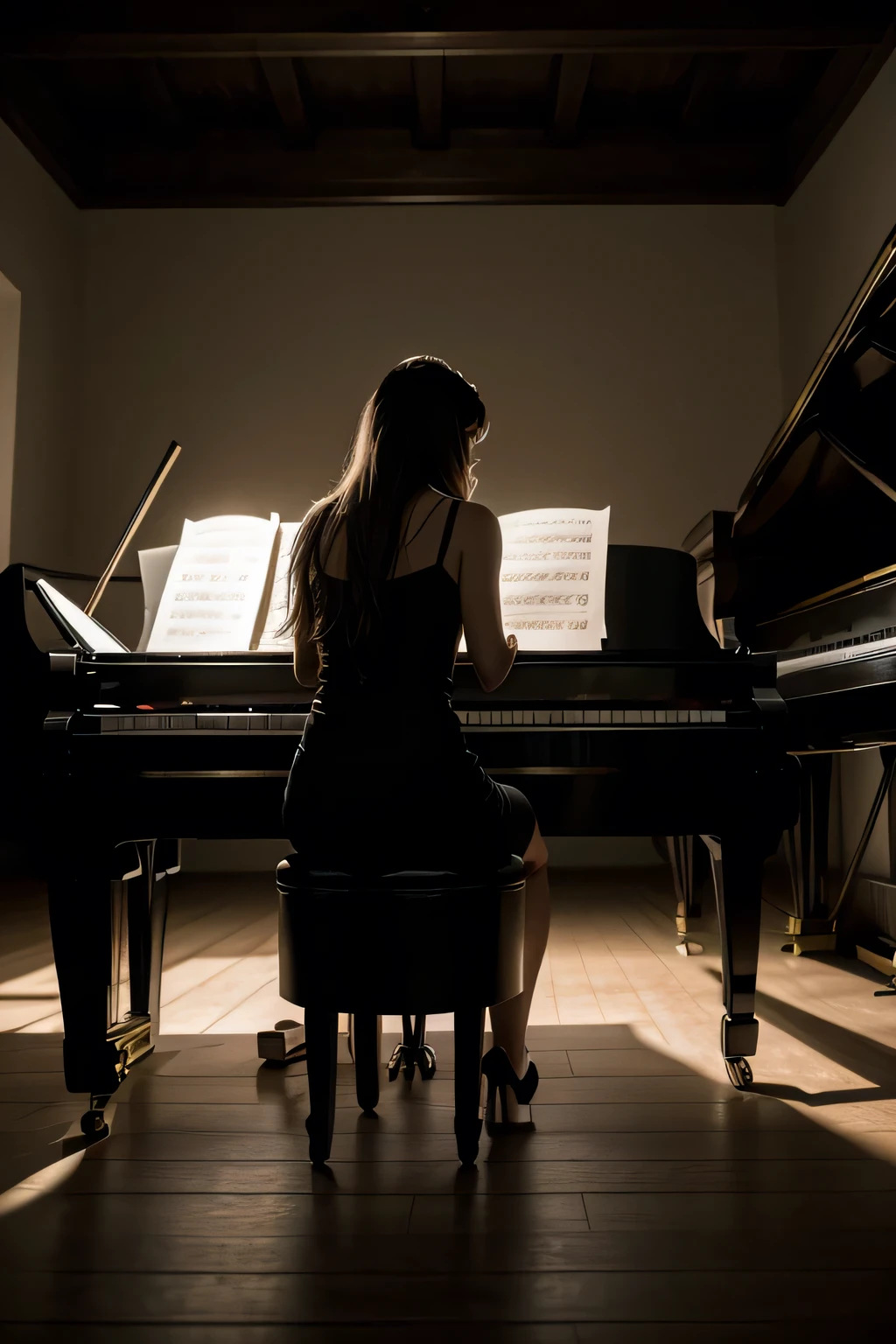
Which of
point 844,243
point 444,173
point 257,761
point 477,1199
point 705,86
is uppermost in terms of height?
point 705,86

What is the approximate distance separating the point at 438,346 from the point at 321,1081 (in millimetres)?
4555

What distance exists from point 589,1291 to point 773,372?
4.99 meters

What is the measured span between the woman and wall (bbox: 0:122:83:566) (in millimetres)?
3675

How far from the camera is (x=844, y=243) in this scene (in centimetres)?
441

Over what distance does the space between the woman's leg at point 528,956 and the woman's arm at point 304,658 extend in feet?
1.63

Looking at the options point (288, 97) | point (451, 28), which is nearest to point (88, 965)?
point (451, 28)

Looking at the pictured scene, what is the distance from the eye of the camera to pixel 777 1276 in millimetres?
1213

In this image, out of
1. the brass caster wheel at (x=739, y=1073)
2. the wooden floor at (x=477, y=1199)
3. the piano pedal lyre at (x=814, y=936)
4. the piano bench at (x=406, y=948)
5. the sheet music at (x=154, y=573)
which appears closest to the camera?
the wooden floor at (x=477, y=1199)

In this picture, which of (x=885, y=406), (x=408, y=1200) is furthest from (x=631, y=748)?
(x=885, y=406)

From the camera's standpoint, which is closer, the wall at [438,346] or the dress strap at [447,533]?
the dress strap at [447,533]

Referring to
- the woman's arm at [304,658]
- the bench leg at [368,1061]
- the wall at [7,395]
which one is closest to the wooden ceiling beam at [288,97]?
the wall at [7,395]

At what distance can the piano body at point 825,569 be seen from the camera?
2221 mm

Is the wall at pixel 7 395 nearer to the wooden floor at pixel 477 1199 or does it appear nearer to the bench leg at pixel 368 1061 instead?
the wooden floor at pixel 477 1199

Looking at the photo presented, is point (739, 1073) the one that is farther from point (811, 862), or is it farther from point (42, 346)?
point (42, 346)
